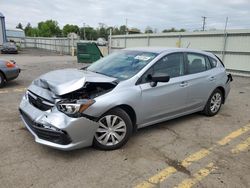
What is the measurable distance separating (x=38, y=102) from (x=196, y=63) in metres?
3.32

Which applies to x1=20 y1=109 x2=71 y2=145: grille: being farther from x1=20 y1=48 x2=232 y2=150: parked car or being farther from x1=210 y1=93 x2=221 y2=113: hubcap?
x1=210 y1=93 x2=221 y2=113: hubcap

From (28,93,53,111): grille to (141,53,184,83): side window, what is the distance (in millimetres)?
1589

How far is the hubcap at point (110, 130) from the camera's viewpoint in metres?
3.63

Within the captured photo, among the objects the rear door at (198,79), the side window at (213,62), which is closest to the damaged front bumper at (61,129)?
the rear door at (198,79)

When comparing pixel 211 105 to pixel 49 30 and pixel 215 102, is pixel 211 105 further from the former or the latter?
pixel 49 30

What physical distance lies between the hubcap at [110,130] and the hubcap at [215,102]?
272 centimetres

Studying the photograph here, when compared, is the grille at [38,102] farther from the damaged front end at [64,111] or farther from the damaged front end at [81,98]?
the damaged front end at [81,98]

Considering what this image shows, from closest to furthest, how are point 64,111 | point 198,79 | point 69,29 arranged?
1. point 64,111
2. point 198,79
3. point 69,29

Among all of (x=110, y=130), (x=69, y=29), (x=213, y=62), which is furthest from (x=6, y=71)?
(x=69, y=29)

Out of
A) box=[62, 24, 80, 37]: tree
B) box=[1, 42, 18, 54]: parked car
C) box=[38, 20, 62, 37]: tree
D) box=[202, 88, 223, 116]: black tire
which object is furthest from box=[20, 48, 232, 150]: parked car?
box=[62, 24, 80, 37]: tree

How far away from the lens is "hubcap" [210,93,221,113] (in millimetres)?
5648

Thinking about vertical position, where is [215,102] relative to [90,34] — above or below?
below

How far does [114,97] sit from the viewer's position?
363 cm

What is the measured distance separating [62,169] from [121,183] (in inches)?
31.9
